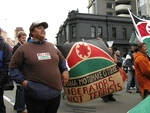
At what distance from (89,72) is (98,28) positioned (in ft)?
136

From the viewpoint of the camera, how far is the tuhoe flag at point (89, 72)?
6273 millimetres

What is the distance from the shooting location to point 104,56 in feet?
21.5

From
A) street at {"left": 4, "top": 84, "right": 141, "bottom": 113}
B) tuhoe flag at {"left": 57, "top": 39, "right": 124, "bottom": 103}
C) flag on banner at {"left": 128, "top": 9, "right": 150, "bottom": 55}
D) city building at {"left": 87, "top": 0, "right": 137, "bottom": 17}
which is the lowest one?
street at {"left": 4, "top": 84, "right": 141, "bottom": 113}

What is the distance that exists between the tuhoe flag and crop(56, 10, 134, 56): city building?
3711 centimetres

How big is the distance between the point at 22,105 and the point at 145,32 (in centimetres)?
343

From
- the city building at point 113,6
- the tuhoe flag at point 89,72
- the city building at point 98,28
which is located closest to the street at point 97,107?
the tuhoe flag at point 89,72

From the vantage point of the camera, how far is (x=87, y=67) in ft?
20.7

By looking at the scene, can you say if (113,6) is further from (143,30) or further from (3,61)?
(3,61)

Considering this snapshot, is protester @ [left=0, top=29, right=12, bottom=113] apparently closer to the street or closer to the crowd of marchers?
the crowd of marchers

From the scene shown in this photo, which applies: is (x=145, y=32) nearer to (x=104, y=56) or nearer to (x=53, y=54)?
(x=104, y=56)

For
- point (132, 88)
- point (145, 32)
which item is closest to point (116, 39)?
point (132, 88)

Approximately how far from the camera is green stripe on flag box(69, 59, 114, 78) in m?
6.28

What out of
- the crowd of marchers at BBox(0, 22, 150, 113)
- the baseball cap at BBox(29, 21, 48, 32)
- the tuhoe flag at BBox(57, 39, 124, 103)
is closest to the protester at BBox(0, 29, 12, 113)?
the crowd of marchers at BBox(0, 22, 150, 113)

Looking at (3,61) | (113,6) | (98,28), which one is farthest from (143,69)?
(113,6)
